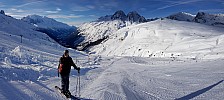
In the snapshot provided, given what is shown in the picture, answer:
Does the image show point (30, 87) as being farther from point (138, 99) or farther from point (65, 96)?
point (138, 99)

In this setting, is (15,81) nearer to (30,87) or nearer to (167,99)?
(30,87)

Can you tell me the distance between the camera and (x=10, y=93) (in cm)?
1035

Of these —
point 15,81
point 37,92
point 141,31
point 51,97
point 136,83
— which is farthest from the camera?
point 141,31

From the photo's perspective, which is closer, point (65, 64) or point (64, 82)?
point (65, 64)

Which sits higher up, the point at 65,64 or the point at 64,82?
Answer: the point at 65,64

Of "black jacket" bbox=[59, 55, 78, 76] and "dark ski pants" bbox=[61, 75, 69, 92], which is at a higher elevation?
"black jacket" bbox=[59, 55, 78, 76]

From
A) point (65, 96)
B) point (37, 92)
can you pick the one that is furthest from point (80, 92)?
point (37, 92)

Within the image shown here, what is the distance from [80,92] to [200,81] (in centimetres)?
776

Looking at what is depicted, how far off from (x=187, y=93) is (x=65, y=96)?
6207 mm

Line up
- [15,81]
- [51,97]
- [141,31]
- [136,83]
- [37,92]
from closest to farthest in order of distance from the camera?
[51,97] < [37,92] < [15,81] < [136,83] < [141,31]

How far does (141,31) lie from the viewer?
403ft

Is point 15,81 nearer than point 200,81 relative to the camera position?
Yes

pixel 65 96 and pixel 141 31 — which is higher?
pixel 141 31

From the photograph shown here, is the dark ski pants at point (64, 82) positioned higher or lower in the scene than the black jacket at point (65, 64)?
lower
